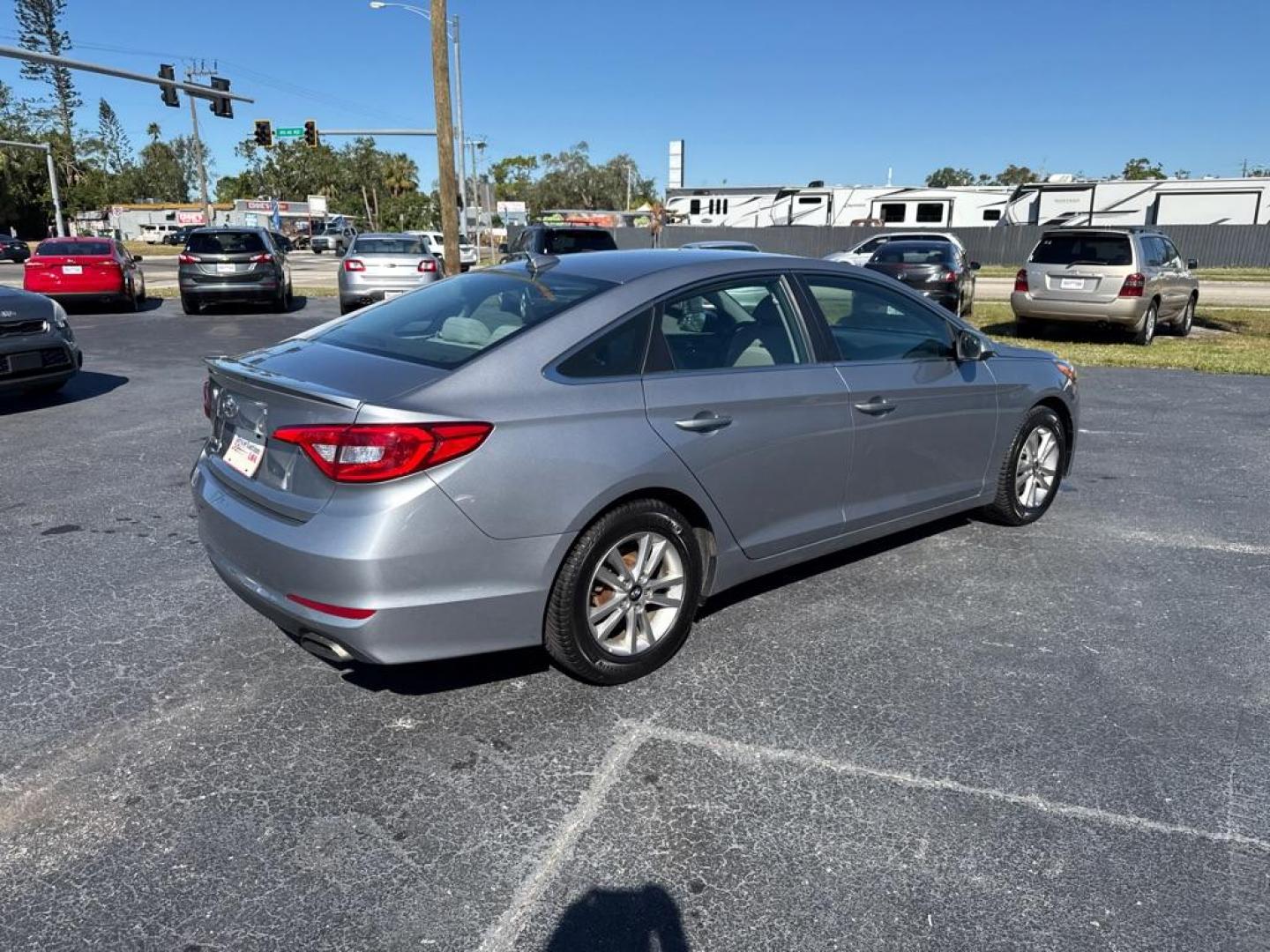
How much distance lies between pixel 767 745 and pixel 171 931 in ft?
6.00

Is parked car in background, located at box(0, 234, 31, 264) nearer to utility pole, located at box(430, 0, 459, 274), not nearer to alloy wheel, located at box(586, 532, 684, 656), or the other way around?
utility pole, located at box(430, 0, 459, 274)

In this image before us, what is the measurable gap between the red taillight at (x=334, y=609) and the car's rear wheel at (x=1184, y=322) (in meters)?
16.5

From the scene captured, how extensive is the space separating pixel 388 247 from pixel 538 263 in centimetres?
1424

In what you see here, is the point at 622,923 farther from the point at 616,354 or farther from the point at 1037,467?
the point at 1037,467

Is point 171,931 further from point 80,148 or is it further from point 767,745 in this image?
point 80,148

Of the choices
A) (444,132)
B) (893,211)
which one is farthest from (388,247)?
(893,211)

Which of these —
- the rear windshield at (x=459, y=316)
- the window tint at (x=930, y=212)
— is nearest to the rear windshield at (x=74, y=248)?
the rear windshield at (x=459, y=316)

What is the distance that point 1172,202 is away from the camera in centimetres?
3778

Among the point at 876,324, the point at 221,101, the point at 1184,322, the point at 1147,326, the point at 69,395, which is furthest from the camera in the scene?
the point at 221,101

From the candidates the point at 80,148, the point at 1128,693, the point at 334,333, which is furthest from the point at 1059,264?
the point at 80,148

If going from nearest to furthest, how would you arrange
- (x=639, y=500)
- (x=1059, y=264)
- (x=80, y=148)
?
(x=639, y=500) → (x=1059, y=264) → (x=80, y=148)

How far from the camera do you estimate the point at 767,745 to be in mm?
3215

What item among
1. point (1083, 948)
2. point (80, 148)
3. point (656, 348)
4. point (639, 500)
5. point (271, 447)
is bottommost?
point (1083, 948)

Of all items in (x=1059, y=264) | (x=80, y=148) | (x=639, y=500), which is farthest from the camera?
(x=80, y=148)
